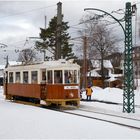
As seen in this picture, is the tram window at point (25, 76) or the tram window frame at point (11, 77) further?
the tram window frame at point (11, 77)

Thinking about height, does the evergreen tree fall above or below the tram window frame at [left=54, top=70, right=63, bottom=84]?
above

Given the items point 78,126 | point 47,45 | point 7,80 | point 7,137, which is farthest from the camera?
point 47,45

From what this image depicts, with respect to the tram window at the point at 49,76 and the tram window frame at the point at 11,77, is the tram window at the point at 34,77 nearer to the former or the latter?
the tram window at the point at 49,76

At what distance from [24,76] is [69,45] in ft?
116

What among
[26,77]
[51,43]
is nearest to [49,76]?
[26,77]

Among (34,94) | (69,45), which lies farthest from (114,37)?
(34,94)

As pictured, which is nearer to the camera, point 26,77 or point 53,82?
point 53,82

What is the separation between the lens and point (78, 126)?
15719 mm

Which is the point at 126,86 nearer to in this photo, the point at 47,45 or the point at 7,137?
the point at 7,137

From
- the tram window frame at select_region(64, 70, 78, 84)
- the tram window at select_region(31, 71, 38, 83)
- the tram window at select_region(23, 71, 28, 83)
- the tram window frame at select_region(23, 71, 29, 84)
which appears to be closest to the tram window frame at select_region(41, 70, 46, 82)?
the tram window at select_region(31, 71, 38, 83)

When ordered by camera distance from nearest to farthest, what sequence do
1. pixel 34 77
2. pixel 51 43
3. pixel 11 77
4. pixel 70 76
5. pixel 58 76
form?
1. pixel 58 76
2. pixel 70 76
3. pixel 34 77
4. pixel 11 77
5. pixel 51 43

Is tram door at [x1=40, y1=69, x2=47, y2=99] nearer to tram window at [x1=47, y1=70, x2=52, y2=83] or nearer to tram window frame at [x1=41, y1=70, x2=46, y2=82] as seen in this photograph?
tram window frame at [x1=41, y1=70, x2=46, y2=82]

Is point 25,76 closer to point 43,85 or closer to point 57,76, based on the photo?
point 43,85

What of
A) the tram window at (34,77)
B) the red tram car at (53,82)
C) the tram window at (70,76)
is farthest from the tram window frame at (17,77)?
the tram window at (70,76)
